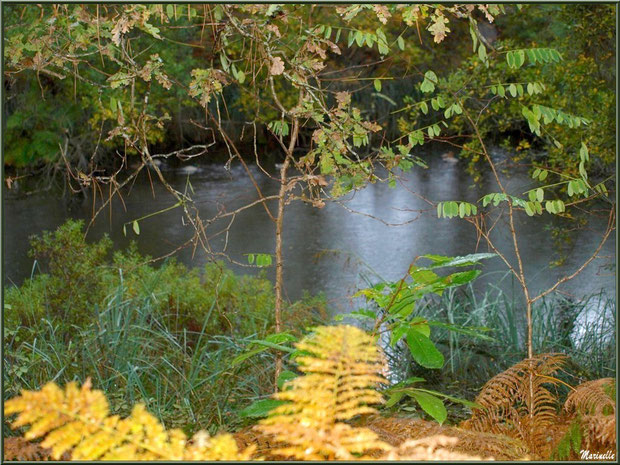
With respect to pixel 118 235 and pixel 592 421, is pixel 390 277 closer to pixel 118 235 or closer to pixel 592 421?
pixel 118 235

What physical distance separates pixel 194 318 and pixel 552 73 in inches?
116

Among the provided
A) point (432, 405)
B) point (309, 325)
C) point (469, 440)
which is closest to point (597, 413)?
point (469, 440)

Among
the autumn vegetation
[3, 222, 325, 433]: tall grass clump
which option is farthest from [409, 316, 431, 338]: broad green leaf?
[3, 222, 325, 433]: tall grass clump

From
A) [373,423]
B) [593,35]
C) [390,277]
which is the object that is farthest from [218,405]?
[390,277]

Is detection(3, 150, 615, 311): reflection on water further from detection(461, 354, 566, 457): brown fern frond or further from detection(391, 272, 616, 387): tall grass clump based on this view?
detection(461, 354, 566, 457): brown fern frond

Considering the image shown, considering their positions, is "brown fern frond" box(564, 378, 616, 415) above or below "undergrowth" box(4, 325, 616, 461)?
below

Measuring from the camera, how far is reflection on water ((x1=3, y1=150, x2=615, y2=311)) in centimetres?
652

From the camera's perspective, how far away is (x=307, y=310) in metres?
4.22

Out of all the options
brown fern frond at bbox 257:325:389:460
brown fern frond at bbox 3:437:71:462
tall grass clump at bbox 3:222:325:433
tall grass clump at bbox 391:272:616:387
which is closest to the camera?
brown fern frond at bbox 257:325:389:460

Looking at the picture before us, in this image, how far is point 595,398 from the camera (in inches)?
63.9

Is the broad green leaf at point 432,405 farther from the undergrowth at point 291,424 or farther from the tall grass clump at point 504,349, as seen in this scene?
the tall grass clump at point 504,349

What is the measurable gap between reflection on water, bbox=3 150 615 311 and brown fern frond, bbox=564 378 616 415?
13.1ft

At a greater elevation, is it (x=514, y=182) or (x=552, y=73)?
(x=552, y=73)

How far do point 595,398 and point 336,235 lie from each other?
20.8ft
